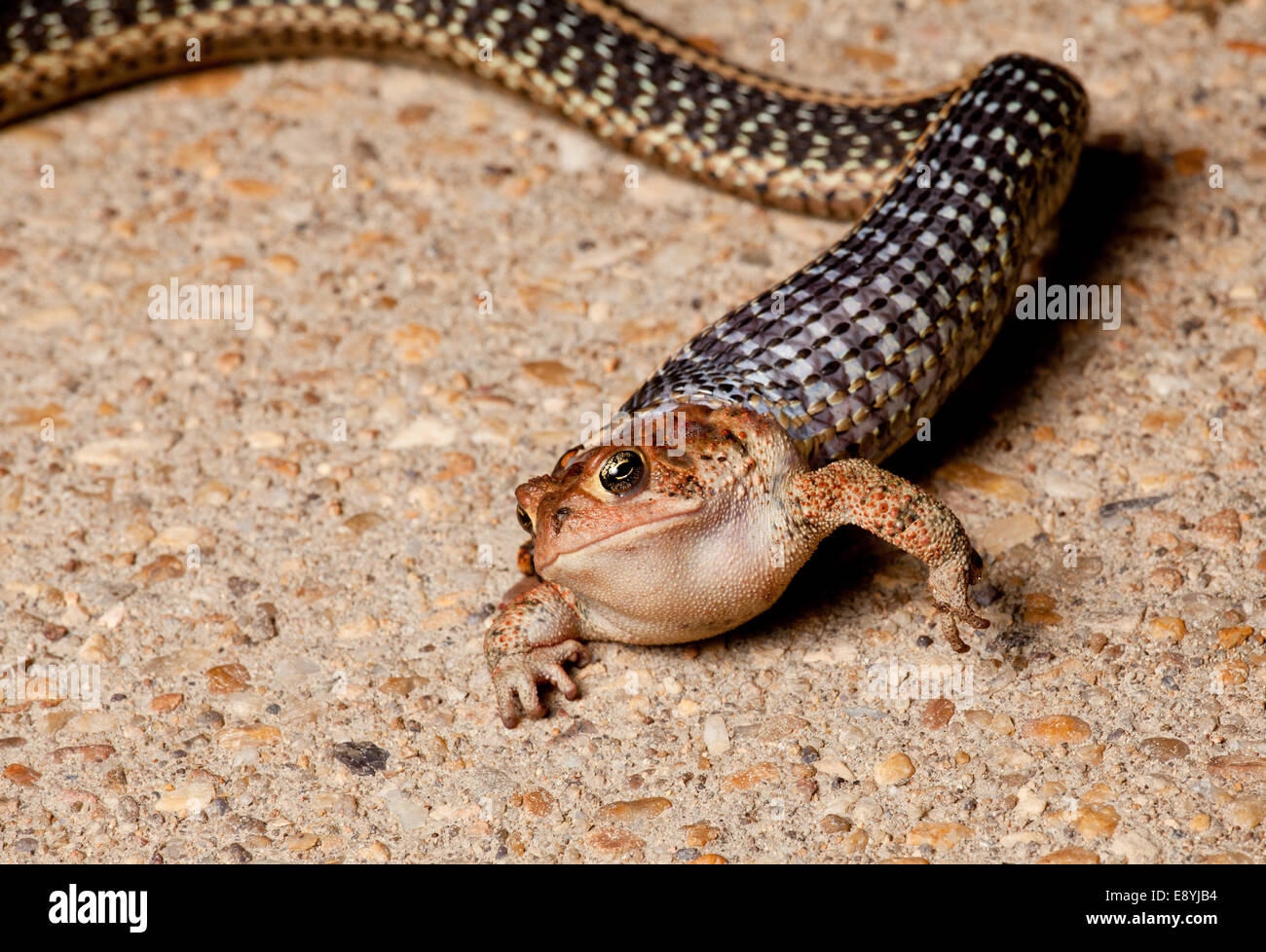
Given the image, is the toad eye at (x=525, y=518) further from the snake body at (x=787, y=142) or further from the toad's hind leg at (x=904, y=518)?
the toad's hind leg at (x=904, y=518)

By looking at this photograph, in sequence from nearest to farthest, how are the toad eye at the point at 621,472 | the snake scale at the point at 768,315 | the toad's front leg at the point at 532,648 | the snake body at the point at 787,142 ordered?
the toad eye at the point at 621,472 < the snake scale at the point at 768,315 < the toad's front leg at the point at 532,648 < the snake body at the point at 787,142

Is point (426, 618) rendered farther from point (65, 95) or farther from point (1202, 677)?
point (65, 95)

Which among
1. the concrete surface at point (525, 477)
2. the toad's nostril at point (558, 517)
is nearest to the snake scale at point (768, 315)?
the toad's nostril at point (558, 517)

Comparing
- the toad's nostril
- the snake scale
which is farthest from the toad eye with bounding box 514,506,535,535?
the toad's nostril

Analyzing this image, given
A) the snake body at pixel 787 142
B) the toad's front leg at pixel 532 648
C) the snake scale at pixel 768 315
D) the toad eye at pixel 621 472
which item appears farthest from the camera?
the snake body at pixel 787 142

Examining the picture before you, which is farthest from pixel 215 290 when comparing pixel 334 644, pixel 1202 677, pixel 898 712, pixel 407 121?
pixel 1202 677

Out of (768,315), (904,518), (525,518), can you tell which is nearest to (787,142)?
(768,315)

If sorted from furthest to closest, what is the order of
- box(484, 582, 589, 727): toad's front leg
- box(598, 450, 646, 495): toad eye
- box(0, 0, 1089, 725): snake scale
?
box(484, 582, 589, 727): toad's front leg
box(0, 0, 1089, 725): snake scale
box(598, 450, 646, 495): toad eye

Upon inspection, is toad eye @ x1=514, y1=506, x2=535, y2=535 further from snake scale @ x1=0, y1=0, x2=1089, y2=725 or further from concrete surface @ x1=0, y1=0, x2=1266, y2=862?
concrete surface @ x1=0, y1=0, x2=1266, y2=862
